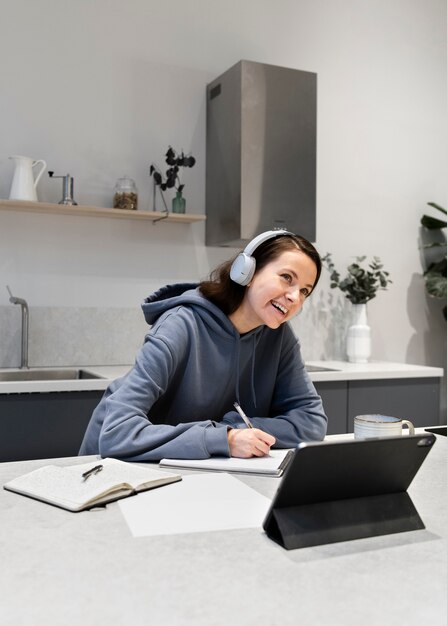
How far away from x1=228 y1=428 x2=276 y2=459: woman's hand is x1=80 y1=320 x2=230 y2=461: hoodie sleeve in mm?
27

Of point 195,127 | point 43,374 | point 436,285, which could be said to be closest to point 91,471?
point 43,374

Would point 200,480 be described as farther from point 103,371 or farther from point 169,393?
point 103,371

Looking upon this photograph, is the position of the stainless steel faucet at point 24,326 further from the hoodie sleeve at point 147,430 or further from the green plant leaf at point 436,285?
the green plant leaf at point 436,285

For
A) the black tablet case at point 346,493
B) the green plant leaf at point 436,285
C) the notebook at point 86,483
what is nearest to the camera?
the black tablet case at point 346,493

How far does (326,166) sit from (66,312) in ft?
5.66

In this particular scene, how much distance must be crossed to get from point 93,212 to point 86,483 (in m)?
Answer: 2.14

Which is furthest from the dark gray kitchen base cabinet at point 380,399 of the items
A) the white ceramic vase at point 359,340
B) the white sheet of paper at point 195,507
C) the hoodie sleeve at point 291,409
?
the white sheet of paper at point 195,507

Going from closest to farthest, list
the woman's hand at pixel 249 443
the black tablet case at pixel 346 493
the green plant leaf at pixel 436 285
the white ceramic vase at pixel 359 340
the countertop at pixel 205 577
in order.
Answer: the countertop at pixel 205 577
the black tablet case at pixel 346 493
the woman's hand at pixel 249 443
the white ceramic vase at pixel 359 340
the green plant leaf at pixel 436 285

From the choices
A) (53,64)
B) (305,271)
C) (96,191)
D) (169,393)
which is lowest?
(169,393)

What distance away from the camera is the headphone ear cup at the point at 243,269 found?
1667 mm

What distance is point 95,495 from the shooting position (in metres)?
1.08

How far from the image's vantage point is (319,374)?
301cm

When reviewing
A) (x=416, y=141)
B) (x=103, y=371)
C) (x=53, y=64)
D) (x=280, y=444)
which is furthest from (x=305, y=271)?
(x=416, y=141)

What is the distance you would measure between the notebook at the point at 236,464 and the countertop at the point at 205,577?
0.32 metres
